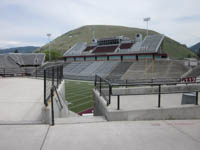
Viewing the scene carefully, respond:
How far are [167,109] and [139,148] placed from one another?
88.1 inches

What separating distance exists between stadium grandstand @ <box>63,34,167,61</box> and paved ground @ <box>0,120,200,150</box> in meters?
46.6

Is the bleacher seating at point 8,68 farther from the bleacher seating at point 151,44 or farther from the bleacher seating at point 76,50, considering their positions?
the bleacher seating at point 151,44

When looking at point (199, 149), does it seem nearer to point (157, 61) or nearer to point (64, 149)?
point (64, 149)

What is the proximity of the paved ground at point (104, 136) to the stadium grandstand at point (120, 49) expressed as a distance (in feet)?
153

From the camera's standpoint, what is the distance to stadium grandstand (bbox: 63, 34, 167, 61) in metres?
50.2

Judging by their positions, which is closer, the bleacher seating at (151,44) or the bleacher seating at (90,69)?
the bleacher seating at (90,69)

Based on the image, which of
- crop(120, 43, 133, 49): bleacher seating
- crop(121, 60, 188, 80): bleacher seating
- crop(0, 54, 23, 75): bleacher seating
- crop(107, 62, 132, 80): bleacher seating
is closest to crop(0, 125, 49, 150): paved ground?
crop(0, 54, 23, 75): bleacher seating

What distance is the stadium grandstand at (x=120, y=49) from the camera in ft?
165

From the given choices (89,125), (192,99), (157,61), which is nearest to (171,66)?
(157,61)

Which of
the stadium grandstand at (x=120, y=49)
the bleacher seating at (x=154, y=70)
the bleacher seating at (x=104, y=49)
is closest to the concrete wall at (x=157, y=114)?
the bleacher seating at (x=154, y=70)

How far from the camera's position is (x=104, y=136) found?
12.6 feet

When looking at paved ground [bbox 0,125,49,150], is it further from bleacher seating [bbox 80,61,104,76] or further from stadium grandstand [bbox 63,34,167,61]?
stadium grandstand [bbox 63,34,167,61]

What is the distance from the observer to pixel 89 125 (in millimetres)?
4527

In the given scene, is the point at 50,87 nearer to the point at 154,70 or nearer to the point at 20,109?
the point at 20,109
